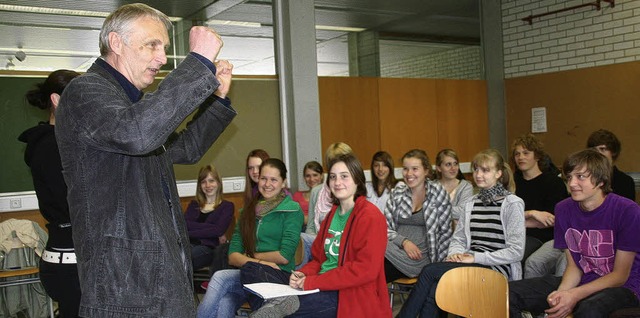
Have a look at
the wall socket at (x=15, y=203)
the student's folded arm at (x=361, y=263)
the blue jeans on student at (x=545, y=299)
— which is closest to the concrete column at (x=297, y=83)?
the wall socket at (x=15, y=203)

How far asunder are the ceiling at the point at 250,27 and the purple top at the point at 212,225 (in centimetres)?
203

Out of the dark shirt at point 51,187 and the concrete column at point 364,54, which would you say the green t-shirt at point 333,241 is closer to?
the dark shirt at point 51,187

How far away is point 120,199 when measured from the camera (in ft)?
4.76

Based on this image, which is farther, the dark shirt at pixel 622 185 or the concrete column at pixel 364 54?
the concrete column at pixel 364 54

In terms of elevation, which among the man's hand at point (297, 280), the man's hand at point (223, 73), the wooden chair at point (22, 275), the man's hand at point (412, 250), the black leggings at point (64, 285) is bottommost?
the wooden chair at point (22, 275)

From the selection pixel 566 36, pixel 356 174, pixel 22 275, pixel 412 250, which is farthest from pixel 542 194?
pixel 566 36

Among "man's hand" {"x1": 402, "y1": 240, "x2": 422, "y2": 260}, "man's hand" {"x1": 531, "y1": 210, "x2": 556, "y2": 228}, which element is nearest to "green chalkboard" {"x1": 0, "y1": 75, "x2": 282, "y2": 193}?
"man's hand" {"x1": 402, "y1": 240, "x2": 422, "y2": 260}

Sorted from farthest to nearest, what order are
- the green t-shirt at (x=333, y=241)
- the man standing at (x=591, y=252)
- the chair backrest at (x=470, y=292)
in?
1. the green t-shirt at (x=333, y=241)
2. the man standing at (x=591, y=252)
3. the chair backrest at (x=470, y=292)

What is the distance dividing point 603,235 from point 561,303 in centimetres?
42

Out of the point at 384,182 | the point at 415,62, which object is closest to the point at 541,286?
the point at 384,182

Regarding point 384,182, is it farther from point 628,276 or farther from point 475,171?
point 628,276

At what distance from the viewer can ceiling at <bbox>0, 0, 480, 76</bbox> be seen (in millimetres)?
6133

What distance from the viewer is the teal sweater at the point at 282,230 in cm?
442

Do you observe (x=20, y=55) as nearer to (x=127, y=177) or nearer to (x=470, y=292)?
(x=470, y=292)
